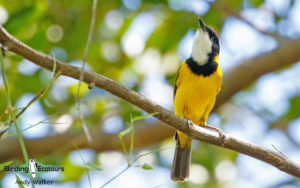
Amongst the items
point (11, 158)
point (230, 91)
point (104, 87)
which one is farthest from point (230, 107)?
point (104, 87)

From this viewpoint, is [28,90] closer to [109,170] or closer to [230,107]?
[109,170]

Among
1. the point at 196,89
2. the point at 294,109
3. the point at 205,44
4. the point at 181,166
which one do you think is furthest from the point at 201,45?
the point at 294,109

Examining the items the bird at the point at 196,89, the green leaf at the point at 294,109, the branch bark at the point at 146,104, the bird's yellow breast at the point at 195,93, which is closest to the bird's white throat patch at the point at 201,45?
the bird at the point at 196,89

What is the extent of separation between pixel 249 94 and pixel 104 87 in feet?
19.9

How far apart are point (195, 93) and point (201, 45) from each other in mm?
903

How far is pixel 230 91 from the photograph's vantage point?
6.30m

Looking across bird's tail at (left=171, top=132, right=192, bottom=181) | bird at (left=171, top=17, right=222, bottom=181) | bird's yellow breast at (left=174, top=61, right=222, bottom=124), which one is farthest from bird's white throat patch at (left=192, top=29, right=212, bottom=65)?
bird's tail at (left=171, top=132, right=192, bottom=181)

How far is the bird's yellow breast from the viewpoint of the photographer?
539cm

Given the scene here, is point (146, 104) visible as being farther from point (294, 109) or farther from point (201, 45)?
point (294, 109)

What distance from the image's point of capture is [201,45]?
234 inches

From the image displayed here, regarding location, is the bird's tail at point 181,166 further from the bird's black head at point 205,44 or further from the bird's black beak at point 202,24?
the bird's black beak at point 202,24

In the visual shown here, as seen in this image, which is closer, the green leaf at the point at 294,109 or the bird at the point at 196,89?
the bird at the point at 196,89

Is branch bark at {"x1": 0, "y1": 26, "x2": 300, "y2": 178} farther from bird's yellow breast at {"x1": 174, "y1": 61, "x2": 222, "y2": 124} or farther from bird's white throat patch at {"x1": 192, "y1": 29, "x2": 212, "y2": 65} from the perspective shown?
bird's white throat patch at {"x1": 192, "y1": 29, "x2": 212, "y2": 65}

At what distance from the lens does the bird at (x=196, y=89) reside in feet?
17.8
